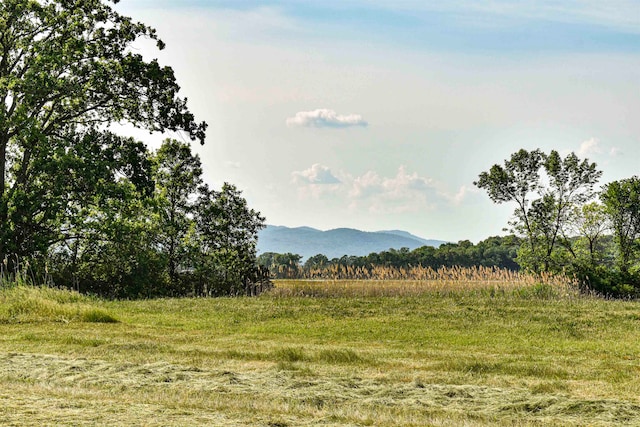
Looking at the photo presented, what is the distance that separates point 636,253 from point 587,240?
8.24 feet

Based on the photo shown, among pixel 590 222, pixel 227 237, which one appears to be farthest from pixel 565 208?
pixel 227 237

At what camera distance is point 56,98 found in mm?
23266

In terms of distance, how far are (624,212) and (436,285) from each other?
60.6 feet

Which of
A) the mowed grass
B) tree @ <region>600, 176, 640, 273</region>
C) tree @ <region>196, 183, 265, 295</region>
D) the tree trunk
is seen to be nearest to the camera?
the mowed grass

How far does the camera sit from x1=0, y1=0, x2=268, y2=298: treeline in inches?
885

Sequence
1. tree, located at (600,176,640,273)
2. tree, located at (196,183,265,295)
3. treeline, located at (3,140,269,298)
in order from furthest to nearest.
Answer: tree, located at (600,176,640,273), tree, located at (196,183,265,295), treeline, located at (3,140,269,298)

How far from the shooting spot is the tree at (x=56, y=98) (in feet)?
73.3

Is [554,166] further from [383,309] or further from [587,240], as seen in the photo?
[383,309]

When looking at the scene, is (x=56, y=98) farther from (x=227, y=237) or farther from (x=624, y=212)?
(x=624, y=212)

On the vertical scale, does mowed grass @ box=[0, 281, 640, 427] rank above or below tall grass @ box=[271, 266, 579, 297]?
below

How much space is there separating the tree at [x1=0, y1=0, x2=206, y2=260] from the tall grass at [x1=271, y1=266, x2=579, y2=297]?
6.82 m

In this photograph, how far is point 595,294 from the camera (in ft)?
85.6

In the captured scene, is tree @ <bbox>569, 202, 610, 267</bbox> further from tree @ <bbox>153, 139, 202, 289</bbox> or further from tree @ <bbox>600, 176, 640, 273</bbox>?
tree @ <bbox>153, 139, 202, 289</bbox>

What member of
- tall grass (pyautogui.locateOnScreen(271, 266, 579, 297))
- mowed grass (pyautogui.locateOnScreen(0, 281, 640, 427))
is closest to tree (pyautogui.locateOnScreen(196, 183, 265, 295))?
tall grass (pyautogui.locateOnScreen(271, 266, 579, 297))
